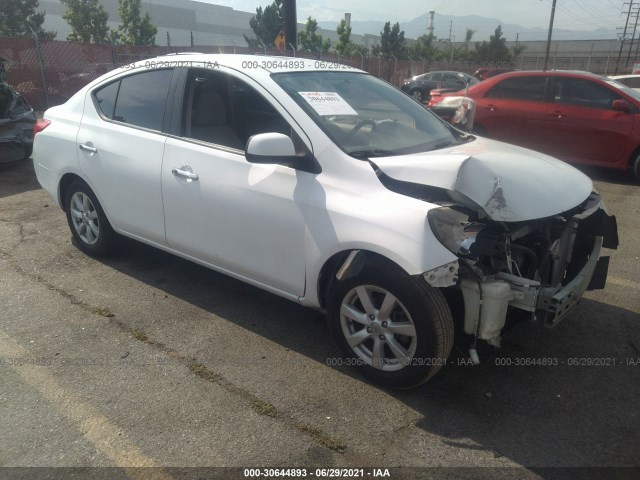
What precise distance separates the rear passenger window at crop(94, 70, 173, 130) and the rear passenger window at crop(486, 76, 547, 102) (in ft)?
21.3

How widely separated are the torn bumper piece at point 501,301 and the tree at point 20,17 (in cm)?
3177

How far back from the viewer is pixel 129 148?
3.94 m

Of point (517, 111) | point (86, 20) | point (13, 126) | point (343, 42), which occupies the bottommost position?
point (13, 126)

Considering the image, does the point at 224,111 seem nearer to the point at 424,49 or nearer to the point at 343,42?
the point at 343,42

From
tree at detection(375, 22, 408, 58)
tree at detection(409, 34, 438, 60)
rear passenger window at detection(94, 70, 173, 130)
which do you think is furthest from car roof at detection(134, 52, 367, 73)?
tree at detection(409, 34, 438, 60)

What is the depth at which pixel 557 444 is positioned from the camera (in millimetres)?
2537

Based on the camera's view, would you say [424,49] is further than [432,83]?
Yes

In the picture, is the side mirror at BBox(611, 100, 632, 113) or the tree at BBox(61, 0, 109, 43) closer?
the side mirror at BBox(611, 100, 632, 113)

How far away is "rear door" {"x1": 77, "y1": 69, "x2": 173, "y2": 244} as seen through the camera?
3828mm

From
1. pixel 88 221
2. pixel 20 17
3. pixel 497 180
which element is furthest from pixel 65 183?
pixel 20 17

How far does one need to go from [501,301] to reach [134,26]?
113ft

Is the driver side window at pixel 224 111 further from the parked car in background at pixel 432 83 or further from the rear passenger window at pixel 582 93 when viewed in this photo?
the parked car in background at pixel 432 83

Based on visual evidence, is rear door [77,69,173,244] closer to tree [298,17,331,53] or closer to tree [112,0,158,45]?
tree [112,0,158,45]

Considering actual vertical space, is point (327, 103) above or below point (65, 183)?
above
